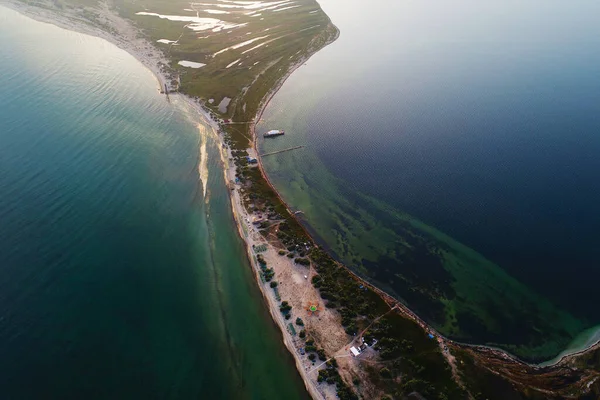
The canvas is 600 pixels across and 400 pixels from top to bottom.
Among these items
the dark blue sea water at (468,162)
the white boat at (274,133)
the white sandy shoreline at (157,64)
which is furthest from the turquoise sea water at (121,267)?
the dark blue sea water at (468,162)

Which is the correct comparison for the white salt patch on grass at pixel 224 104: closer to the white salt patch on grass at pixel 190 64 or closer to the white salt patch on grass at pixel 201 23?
the white salt patch on grass at pixel 190 64

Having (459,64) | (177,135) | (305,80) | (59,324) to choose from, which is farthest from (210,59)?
(59,324)

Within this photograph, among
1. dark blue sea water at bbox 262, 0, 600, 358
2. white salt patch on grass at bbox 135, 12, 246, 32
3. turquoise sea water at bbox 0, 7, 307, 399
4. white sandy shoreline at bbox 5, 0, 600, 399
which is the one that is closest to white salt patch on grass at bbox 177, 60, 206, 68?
white sandy shoreline at bbox 5, 0, 600, 399

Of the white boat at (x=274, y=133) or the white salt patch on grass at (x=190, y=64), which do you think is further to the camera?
the white salt patch on grass at (x=190, y=64)

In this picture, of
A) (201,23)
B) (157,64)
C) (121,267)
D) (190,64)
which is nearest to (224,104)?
(190,64)

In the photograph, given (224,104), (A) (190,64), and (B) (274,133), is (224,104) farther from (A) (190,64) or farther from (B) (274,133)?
(A) (190,64)
